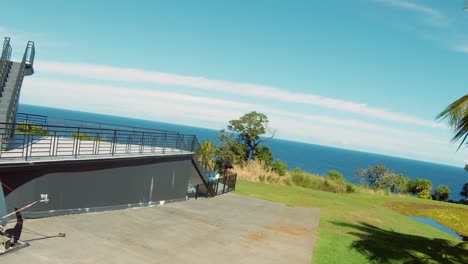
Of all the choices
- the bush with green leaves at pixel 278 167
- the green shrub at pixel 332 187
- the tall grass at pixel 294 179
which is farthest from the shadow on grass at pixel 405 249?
the bush with green leaves at pixel 278 167

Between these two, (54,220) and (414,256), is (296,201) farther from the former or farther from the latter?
(54,220)

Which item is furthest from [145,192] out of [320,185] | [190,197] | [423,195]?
[423,195]

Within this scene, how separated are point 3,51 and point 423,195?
37.7 meters

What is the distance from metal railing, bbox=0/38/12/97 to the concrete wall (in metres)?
4.50

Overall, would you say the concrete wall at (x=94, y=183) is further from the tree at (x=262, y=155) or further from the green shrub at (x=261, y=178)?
the tree at (x=262, y=155)

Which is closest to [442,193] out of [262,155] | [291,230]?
[262,155]

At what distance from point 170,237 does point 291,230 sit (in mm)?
5445

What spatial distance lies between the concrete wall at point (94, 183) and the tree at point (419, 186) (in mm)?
32059

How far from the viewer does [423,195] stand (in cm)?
3847

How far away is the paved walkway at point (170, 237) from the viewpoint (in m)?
9.25

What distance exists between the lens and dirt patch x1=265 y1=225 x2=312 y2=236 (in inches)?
584

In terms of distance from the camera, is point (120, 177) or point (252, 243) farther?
point (120, 177)

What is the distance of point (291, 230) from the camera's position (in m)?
15.3

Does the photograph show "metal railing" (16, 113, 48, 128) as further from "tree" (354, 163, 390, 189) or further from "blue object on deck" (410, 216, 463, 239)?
"tree" (354, 163, 390, 189)
